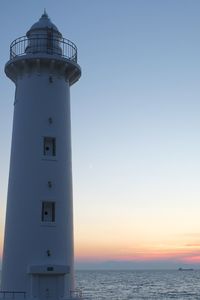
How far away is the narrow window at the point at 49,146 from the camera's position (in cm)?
2477

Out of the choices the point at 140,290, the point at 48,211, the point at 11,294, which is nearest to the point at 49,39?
the point at 48,211

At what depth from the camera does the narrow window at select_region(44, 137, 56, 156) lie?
24766 millimetres

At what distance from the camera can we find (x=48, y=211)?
24.2 meters

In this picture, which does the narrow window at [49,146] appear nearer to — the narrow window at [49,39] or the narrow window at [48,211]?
the narrow window at [48,211]

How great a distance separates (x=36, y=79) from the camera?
25078mm

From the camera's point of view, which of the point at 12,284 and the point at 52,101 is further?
the point at 52,101

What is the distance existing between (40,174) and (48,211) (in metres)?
1.89

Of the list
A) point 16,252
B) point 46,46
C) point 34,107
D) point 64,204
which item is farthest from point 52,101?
point 16,252

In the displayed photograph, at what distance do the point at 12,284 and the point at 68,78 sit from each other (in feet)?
35.9

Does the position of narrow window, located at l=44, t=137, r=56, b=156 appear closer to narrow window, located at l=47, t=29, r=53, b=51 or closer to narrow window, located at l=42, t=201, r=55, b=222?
narrow window, located at l=42, t=201, r=55, b=222

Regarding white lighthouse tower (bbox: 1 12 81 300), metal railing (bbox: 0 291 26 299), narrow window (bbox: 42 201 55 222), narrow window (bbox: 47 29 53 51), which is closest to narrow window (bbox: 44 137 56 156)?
white lighthouse tower (bbox: 1 12 81 300)

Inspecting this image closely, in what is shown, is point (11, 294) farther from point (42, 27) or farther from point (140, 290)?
point (140, 290)

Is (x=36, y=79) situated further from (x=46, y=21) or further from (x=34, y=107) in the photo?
(x=46, y=21)

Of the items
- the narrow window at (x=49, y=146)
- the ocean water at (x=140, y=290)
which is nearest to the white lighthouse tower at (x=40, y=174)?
the narrow window at (x=49, y=146)
